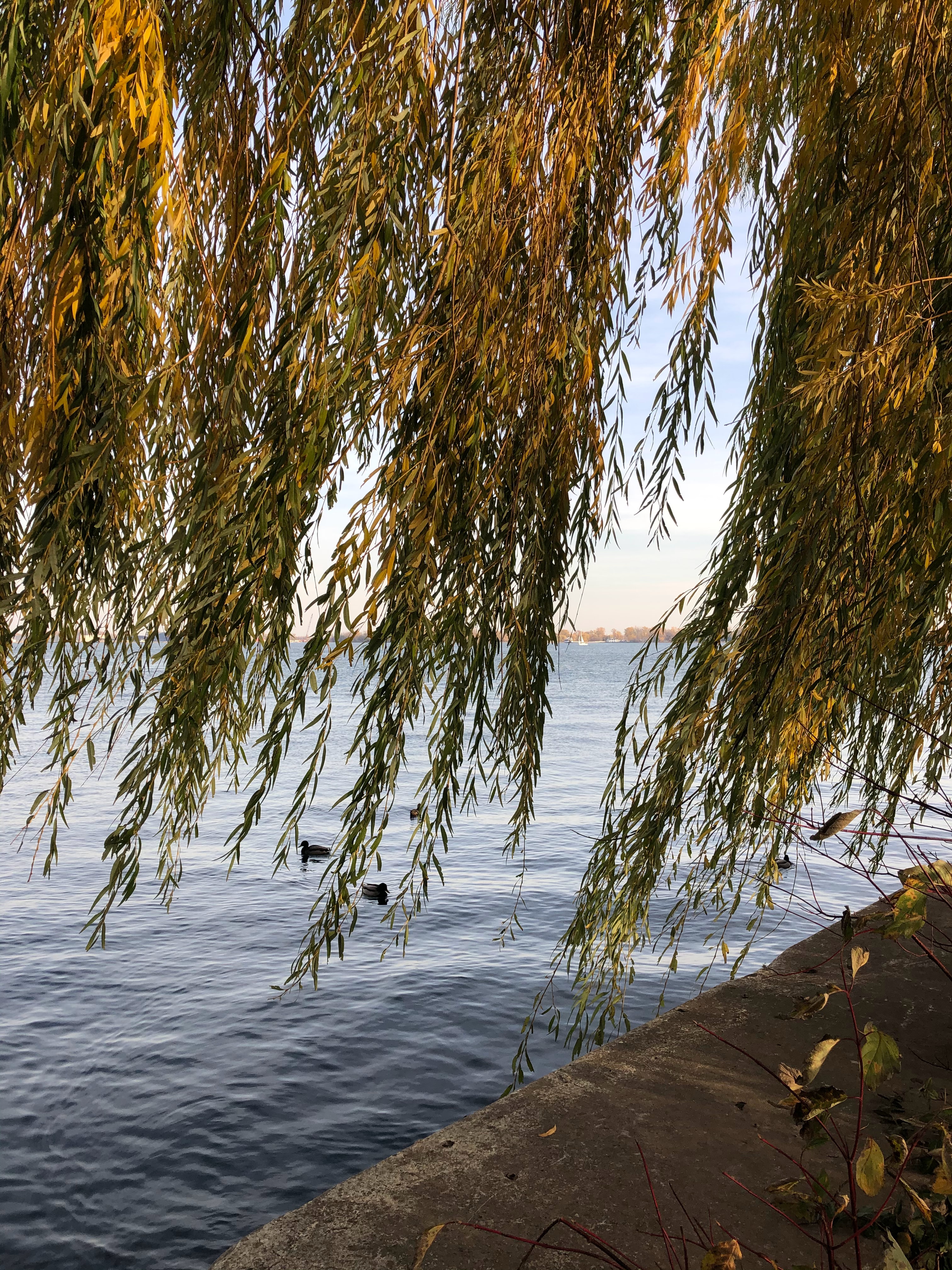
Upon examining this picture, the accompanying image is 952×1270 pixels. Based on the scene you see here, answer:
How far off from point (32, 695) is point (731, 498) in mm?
2163

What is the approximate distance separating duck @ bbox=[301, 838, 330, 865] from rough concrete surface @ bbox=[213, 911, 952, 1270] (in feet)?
30.5

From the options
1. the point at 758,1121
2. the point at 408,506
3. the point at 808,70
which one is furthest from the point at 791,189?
the point at 758,1121

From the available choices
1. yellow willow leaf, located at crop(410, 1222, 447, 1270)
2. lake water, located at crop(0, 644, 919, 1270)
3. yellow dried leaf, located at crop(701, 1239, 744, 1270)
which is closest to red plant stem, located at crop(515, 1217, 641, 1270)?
yellow willow leaf, located at crop(410, 1222, 447, 1270)

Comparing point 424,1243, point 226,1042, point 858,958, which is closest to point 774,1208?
point 858,958

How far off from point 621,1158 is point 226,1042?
520 cm

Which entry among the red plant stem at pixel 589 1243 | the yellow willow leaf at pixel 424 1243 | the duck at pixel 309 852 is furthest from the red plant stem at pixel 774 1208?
the duck at pixel 309 852

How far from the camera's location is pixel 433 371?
236 cm

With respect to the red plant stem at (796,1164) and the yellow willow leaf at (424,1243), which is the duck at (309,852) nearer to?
the red plant stem at (796,1164)

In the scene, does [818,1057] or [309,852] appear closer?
[818,1057]

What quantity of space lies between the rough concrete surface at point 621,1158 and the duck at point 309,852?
30.5 feet

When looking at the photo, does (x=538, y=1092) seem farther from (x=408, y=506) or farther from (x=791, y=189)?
(x=791, y=189)

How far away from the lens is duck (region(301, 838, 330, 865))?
39.6 ft

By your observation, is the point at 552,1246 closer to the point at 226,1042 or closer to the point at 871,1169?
the point at 871,1169

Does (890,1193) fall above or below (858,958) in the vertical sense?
below
